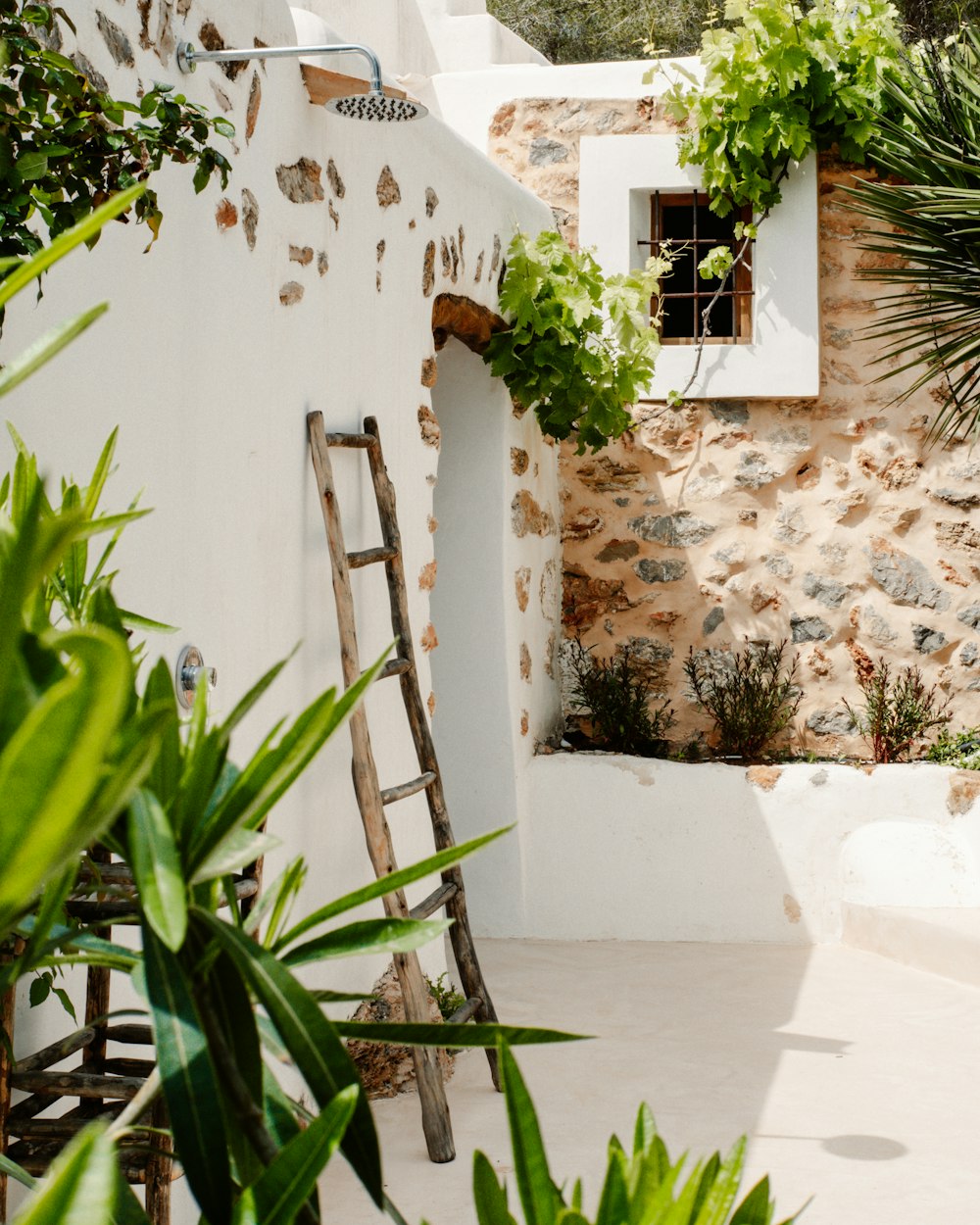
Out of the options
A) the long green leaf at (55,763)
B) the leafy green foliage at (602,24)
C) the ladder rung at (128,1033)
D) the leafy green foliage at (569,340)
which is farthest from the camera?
the leafy green foliage at (602,24)

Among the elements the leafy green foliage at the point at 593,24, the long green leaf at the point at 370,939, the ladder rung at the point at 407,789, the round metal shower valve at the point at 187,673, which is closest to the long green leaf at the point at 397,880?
the long green leaf at the point at 370,939

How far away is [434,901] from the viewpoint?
10.3ft

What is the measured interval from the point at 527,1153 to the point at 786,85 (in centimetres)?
482

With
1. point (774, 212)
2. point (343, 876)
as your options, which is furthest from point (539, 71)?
point (343, 876)

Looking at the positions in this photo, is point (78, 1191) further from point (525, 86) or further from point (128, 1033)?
point (525, 86)

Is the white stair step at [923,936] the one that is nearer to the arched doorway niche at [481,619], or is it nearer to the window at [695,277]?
the arched doorway niche at [481,619]

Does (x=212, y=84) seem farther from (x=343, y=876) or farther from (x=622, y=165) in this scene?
(x=622, y=165)

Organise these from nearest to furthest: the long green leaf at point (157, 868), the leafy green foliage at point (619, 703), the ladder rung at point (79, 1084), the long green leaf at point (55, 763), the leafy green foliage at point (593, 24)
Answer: the long green leaf at point (55, 763), the long green leaf at point (157, 868), the ladder rung at point (79, 1084), the leafy green foliage at point (619, 703), the leafy green foliage at point (593, 24)

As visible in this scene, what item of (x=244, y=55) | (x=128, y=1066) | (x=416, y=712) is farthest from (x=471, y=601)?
(x=128, y=1066)

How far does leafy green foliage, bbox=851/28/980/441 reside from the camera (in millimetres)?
4492

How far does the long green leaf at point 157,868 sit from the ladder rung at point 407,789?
2407 mm

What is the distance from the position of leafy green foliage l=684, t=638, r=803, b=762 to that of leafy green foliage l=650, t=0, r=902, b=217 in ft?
5.91

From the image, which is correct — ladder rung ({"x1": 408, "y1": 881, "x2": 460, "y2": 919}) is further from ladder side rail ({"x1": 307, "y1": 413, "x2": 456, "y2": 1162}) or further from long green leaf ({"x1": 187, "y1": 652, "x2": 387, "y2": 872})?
long green leaf ({"x1": 187, "y1": 652, "x2": 387, "y2": 872})

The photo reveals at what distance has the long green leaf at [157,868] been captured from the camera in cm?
60
